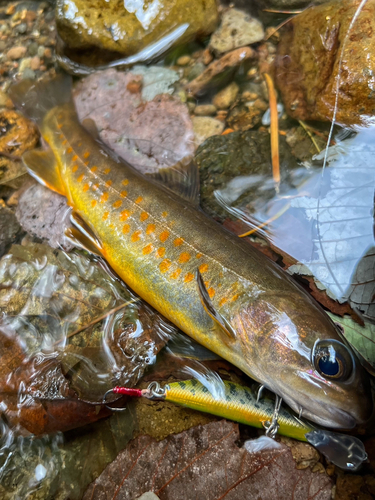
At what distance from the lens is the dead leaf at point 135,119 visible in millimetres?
3719

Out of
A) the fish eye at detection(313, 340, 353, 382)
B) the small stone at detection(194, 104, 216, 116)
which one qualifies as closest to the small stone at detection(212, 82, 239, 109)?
the small stone at detection(194, 104, 216, 116)

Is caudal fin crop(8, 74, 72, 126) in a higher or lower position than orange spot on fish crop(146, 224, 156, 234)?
higher

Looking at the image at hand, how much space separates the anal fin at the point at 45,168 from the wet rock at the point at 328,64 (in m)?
2.54

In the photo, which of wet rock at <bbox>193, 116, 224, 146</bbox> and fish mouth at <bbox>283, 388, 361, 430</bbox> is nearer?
fish mouth at <bbox>283, 388, 361, 430</bbox>

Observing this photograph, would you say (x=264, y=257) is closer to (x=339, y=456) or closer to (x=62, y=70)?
(x=339, y=456)

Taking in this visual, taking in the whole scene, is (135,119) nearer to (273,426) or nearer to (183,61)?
(183,61)

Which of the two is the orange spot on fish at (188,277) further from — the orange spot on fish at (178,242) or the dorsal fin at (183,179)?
the dorsal fin at (183,179)

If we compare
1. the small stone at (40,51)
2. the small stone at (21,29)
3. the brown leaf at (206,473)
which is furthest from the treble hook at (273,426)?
the small stone at (21,29)

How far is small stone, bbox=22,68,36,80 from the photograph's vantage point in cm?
448

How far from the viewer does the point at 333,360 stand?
7.55 ft

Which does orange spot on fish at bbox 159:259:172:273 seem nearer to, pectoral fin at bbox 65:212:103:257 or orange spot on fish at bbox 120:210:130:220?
orange spot on fish at bbox 120:210:130:220

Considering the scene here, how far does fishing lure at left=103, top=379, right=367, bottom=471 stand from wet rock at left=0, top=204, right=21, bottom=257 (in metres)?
1.93

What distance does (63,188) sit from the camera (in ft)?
12.0

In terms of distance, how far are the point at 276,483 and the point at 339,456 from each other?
537mm
